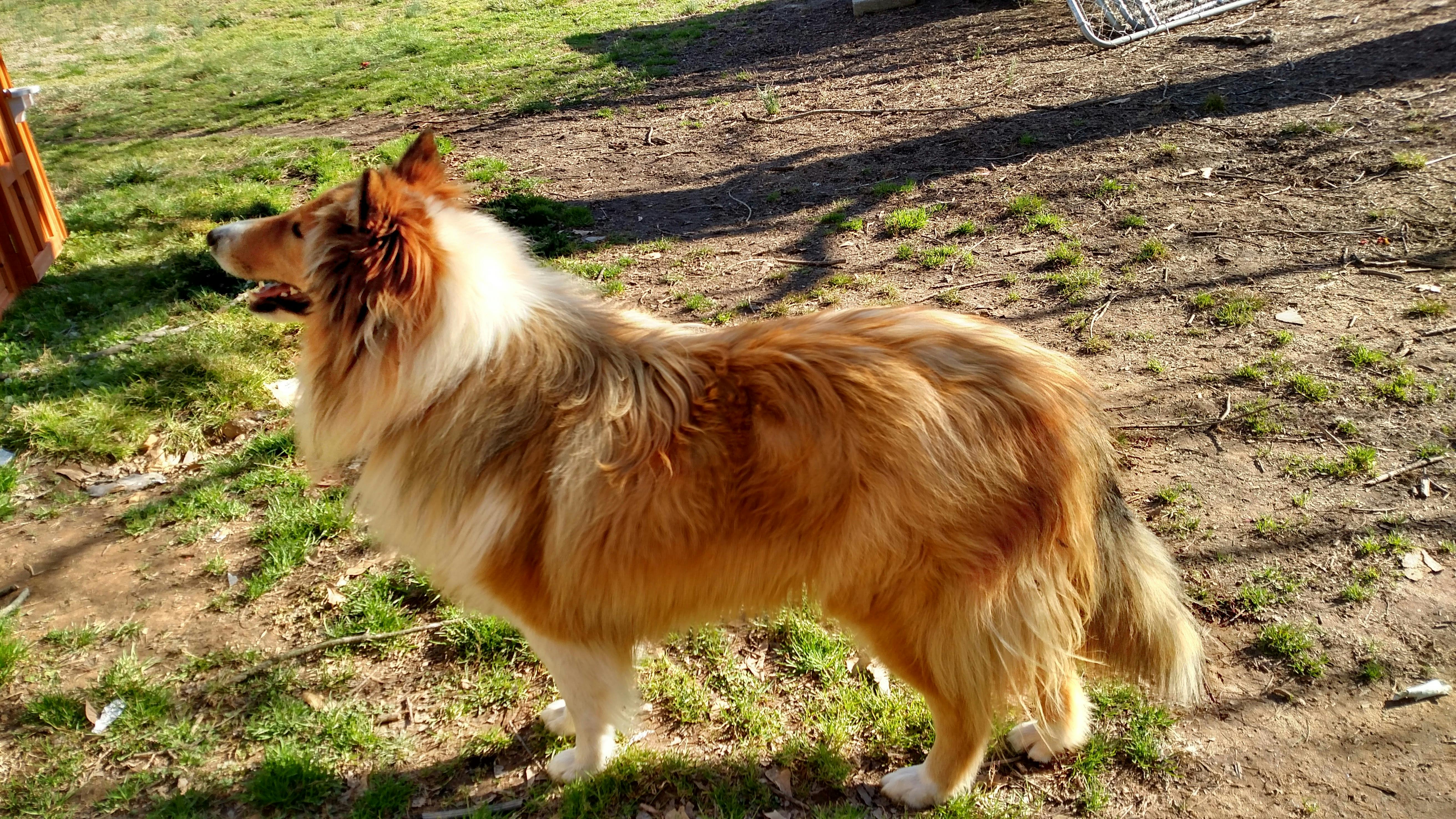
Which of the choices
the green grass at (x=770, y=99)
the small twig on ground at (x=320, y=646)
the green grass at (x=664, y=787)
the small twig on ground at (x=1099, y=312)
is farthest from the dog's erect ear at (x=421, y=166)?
the green grass at (x=770, y=99)

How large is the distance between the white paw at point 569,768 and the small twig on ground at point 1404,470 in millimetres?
3704

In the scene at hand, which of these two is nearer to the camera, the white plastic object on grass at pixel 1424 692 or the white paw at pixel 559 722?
the white plastic object on grass at pixel 1424 692

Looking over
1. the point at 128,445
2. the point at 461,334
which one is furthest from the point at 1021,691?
the point at 128,445

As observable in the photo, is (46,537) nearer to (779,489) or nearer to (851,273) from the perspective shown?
(779,489)

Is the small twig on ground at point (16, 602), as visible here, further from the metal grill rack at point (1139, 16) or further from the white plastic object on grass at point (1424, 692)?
the metal grill rack at point (1139, 16)

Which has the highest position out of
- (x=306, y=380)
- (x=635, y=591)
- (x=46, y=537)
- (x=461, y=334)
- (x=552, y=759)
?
(x=461, y=334)

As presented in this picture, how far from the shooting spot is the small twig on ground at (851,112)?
9.45 metres

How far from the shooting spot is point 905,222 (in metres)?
7.02

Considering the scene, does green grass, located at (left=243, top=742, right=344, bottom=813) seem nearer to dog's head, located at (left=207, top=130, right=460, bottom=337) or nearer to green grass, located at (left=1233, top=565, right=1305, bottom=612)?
dog's head, located at (left=207, top=130, right=460, bottom=337)

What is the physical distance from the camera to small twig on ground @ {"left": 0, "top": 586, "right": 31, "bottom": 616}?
12.2 feet

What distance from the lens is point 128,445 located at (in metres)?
4.80

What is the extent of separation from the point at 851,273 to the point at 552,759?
14.1ft

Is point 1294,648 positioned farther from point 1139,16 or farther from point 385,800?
point 1139,16

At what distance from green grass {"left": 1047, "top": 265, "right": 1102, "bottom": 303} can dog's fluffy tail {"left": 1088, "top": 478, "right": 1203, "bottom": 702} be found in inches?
134
